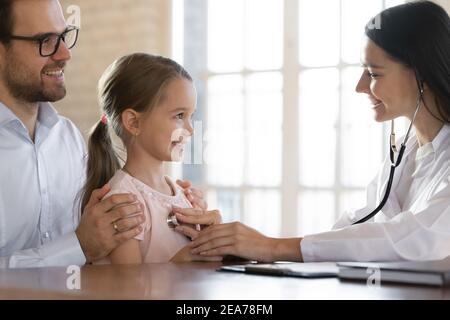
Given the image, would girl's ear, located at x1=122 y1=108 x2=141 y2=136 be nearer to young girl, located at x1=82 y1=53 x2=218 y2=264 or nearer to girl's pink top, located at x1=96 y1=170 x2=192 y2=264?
young girl, located at x1=82 y1=53 x2=218 y2=264

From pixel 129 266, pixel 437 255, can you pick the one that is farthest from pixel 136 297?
pixel 437 255

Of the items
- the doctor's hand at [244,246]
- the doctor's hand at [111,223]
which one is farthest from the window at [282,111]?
the doctor's hand at [111,223]

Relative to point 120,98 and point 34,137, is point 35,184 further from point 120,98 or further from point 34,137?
point 120,98

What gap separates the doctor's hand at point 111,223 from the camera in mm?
1580

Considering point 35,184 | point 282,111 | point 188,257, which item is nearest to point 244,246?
point 188,257

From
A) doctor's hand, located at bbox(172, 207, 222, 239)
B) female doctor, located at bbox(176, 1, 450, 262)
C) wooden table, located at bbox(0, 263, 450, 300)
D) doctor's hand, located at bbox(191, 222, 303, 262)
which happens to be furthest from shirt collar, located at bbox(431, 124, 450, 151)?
wooden table, located at bbox(0, 263, 450, 300)

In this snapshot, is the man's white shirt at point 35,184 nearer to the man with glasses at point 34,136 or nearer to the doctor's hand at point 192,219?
the man with glasses at point 34,136

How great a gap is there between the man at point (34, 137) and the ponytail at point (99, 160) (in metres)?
0.21

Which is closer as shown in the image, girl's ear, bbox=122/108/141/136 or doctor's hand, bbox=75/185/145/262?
doctor's hand, bbox=75/185/145/262

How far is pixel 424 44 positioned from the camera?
1770 mm

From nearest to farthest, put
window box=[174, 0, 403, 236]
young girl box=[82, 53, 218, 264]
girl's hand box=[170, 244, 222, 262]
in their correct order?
1. girl's hand box=[170, 244, 222, 262]
2. young girl box=[82, 53, 218, 264]
3. window box=[174, 0, 403, 236]

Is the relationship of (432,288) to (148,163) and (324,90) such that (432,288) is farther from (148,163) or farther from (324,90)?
(324,90)

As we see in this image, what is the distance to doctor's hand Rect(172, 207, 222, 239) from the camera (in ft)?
5.52
